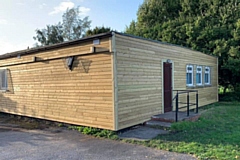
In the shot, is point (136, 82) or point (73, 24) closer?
point (136, 82)

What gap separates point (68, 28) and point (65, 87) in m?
24.7

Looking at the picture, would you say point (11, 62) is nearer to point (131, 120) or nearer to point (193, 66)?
point (131, 120)

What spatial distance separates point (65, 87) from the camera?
24.5 ft

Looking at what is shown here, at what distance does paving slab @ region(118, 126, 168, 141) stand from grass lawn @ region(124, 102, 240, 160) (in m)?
0.28

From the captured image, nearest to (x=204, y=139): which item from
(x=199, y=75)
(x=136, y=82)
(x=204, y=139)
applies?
(x=204, y=139)

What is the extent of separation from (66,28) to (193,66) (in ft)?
78.0

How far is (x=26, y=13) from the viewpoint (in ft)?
38.3

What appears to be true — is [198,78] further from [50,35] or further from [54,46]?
[50,35]

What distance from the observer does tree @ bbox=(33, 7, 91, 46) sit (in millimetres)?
30312

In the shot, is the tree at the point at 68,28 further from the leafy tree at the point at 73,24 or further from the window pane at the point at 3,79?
the window pane at the point at 3,79

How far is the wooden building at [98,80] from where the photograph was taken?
20.3ft

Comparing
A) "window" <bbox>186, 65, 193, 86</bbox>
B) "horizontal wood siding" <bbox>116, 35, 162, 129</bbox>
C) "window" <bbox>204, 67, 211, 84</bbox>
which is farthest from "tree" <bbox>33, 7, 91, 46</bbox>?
"horizontal wood siding" <bbox>116, 35, 162, 129</bbox>

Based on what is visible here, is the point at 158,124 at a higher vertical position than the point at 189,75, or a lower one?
lower

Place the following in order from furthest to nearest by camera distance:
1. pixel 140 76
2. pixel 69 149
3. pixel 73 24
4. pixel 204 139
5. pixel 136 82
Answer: pixel 73 24, pixel 140 76, pixel 136 82, pixel 204 139, pixel 69 149
